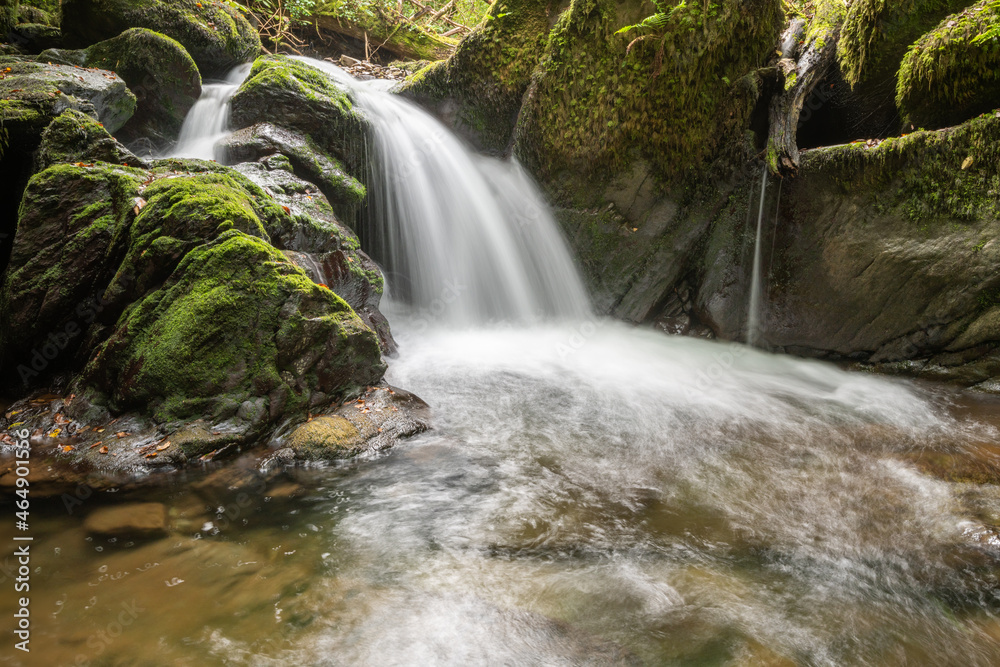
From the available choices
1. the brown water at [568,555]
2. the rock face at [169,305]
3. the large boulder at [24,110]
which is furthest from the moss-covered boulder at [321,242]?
the brown water at [568,555]

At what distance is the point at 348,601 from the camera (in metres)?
2.27

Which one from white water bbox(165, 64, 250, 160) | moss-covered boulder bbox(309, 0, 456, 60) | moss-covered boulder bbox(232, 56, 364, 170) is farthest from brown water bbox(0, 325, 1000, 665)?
moss-covered boulder bbox(309, 0, 456, 60)

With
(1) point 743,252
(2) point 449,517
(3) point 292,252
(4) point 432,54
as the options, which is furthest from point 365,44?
(2) point 449,517

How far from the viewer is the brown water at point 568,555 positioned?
6.65ft

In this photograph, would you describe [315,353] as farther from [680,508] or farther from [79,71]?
[79,71]

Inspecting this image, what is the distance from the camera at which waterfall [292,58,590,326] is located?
25.5ft

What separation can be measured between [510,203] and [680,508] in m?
6.03

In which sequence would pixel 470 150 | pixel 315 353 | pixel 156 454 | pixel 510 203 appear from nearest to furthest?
pixel 156 454 → pixel 315 353 → pixel 510 203 → pixel 470 150

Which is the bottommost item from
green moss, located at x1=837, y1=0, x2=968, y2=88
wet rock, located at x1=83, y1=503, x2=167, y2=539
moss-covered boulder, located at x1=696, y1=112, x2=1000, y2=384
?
wet rock, located at x1=83, y1=503, x2=167, y2=539

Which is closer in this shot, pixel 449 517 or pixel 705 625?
pixel 705 625

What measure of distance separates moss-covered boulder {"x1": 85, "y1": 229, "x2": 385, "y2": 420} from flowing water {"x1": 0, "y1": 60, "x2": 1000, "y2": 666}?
2.40ft

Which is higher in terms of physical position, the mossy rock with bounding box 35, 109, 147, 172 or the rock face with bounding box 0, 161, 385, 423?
the mossy rock with bounding box 35, 109, 147, 172

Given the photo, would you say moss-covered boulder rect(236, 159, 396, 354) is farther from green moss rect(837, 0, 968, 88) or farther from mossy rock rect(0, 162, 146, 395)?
green moss rect(837, 0, 968, 88)

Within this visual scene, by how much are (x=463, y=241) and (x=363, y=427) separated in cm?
454
